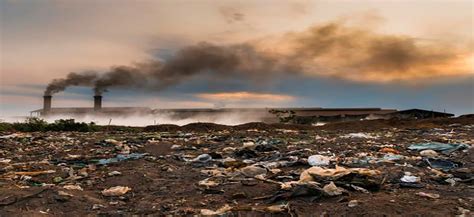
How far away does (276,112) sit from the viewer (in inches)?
907

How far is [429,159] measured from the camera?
526 centimetres

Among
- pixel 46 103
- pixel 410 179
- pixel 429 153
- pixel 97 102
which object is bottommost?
pixel 410 179

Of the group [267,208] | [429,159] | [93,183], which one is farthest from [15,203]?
[429,159]

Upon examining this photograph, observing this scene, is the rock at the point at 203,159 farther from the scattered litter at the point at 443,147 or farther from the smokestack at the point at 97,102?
the smokestack at the point at 97,102

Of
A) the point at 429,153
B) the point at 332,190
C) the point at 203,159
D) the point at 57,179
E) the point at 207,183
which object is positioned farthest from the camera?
the point at 203,159

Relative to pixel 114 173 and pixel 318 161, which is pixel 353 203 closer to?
pixel 318 161

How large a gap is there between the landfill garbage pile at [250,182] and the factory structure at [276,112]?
A: 619 inches

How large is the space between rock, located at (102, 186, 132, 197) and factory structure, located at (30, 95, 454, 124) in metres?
17.6

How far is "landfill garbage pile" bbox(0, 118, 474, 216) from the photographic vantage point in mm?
3463

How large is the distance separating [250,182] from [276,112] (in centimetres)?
1904

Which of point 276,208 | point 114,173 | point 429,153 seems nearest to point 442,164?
point 429,153

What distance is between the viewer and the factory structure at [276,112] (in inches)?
863

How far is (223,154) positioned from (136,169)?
1.57 meters

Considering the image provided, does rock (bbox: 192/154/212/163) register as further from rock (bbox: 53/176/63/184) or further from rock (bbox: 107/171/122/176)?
rock (bbox: 53/176/63/184)
